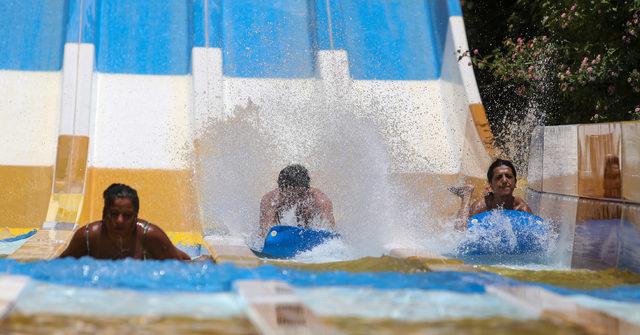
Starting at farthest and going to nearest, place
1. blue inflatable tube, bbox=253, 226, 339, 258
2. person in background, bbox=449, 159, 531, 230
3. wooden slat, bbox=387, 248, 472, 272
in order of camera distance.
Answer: person in background, bbox=449, 159, 531, 230 → blue inflatable tube, bbox=253, 226, 339, 258 → wooden slat, bbox=387, 248, 472, 272

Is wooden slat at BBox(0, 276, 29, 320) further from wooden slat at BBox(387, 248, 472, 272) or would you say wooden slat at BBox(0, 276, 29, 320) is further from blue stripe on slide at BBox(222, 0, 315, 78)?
blue stripe on slide at BBox(222, 0, 315, 78)

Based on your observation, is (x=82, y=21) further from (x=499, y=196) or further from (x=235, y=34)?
(x=499, y=196)

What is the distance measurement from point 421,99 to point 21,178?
3367 millimetres

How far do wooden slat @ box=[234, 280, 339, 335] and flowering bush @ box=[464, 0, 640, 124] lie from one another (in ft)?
17.0

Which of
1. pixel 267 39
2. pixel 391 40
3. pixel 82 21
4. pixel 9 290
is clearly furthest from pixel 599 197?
pixel 82 21

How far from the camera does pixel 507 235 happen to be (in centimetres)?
562

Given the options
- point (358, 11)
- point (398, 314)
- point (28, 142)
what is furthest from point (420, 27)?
point (398, 314)

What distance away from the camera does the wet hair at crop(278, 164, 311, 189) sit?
6.05 metres

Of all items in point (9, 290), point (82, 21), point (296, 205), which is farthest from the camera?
point (82, 21)

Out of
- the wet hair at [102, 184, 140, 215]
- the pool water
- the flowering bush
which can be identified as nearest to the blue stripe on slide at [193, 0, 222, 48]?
the flowering bush

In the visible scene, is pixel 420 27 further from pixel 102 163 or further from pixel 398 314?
pixel 398 314

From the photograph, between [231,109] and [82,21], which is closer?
[231,109]

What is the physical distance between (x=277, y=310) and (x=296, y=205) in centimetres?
327

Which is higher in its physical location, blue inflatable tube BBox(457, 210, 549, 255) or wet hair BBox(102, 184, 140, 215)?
wet hair BBox(102, 184, 140, 215)
